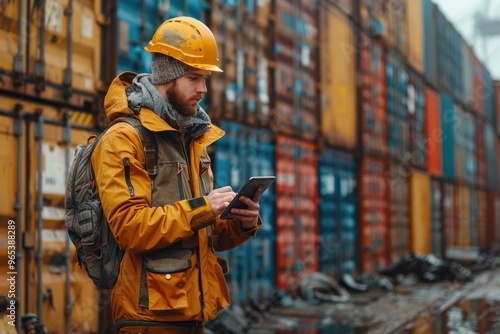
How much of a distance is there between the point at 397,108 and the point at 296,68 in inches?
217

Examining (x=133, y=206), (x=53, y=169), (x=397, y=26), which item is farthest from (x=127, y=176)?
(x=397, y=26)

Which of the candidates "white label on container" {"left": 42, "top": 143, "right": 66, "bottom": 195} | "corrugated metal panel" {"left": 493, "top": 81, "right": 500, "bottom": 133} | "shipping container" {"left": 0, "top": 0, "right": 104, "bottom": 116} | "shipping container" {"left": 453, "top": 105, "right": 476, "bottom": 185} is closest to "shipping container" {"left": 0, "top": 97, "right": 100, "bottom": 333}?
"white label on container" {"left": 42, "top": 143, "right": 66, "bottom": 195}

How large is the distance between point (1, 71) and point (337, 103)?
8.20 meters

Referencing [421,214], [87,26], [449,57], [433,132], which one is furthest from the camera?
[449,57]

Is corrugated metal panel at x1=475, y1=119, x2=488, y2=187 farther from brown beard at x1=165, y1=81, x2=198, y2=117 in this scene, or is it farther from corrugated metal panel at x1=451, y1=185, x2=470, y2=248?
brown beard at x1=165, y1=81, x2=198, y2=117

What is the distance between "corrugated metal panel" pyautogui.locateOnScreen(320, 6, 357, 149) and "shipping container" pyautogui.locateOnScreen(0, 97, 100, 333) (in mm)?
6673

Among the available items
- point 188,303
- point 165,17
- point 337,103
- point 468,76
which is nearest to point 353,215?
point 337,103

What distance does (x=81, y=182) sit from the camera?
2.77 metres

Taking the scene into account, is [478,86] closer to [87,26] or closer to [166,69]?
[87,26]

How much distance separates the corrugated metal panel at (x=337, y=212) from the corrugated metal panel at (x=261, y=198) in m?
1.97

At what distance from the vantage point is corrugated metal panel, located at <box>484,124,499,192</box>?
28516mm

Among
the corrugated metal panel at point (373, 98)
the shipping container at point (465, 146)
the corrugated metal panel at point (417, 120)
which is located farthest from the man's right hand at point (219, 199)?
the shipping container at point (465, 146)

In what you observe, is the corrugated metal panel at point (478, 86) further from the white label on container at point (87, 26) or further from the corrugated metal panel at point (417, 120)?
the white label on container at point (87, 26)

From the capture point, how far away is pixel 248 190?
2801 mm
